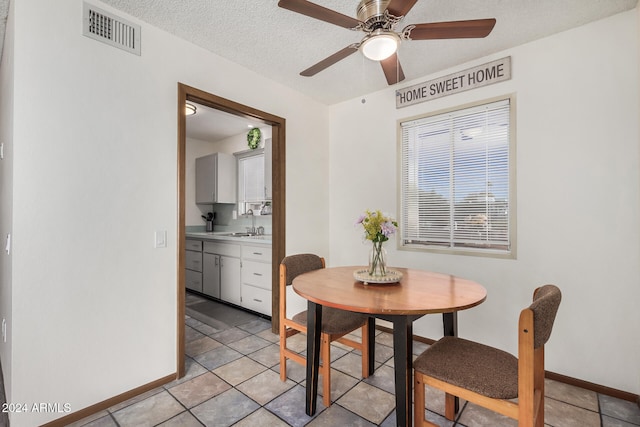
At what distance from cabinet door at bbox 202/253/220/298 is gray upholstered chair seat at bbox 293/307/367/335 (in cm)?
230

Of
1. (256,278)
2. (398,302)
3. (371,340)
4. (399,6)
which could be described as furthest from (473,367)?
(256,278)

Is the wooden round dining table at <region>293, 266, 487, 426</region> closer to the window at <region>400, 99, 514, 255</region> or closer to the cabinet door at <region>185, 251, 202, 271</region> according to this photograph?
the window at <region>400, 99, 514, 255</region>

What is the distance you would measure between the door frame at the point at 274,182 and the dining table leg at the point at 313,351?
1.08 meters

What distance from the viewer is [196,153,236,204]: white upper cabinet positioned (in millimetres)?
4777

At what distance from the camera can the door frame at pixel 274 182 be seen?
229 centimetres

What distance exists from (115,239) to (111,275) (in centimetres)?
23

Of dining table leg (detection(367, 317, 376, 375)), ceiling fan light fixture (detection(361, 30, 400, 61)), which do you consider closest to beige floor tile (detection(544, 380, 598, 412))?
dining table leg (detection(367, 317, 376, 375))

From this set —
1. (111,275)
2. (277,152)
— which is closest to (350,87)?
(277,152)

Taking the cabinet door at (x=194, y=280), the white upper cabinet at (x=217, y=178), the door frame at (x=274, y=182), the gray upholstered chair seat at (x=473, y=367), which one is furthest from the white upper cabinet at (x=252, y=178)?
the gray upholstered chair seat at (x=473, y=367)

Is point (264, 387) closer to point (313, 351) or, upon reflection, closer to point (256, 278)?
point (313, 351)

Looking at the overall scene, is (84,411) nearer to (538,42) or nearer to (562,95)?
(562,95)

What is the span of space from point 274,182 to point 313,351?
6.03 feet

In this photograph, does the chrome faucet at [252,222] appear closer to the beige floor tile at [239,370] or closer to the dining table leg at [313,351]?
the beige floor tile at [239,370]

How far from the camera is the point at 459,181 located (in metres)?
2.78
